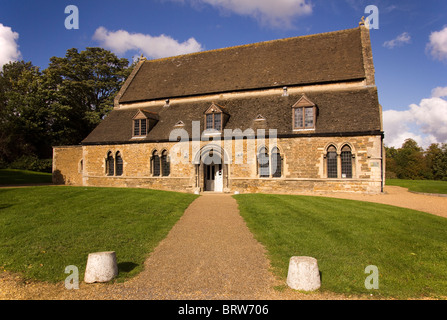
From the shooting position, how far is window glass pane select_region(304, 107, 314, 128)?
72.2ft

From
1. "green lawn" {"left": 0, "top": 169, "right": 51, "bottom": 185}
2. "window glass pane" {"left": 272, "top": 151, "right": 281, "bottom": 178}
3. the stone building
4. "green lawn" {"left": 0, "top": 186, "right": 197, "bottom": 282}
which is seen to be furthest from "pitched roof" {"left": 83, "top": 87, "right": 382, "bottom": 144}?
"green lawn" {"left": 0, "top": 186, "right": 197, "bottom": 282}

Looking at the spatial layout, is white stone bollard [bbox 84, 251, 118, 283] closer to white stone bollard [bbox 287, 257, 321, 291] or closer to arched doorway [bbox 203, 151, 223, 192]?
white stone bollard [bbox 287, 257, 321, 291]

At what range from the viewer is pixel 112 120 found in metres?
28.9

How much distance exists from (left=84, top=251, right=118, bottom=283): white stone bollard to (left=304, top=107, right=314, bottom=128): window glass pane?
60.3 ft

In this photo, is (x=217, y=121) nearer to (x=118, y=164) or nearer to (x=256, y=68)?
(x=256, y=68)

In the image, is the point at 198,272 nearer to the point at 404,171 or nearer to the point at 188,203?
the point at 188,203

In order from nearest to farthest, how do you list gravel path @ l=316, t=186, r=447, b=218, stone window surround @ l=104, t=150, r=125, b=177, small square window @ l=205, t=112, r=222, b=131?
gravel path @ l=316, t=186, r=447, b=218, small square window @ l=205, t=112, r=222, b=131, stone window surround @ l=104, t=150, r=125, b=177

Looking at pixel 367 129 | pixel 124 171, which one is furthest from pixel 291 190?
pixel 124 171

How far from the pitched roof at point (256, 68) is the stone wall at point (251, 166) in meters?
5.48

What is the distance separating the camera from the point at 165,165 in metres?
25.5

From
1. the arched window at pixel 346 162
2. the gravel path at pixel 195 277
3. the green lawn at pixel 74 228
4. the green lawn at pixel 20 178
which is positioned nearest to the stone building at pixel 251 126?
the arched window at pixel 346 162

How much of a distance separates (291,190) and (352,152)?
4964 millimetres

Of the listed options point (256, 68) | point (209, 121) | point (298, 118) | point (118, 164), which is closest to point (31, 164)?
point (118, 164)
